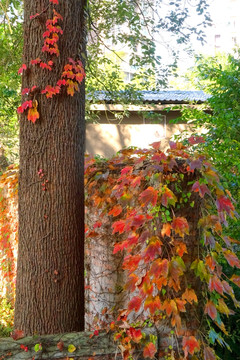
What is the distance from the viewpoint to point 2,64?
7656mm

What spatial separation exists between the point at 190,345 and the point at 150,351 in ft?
0.95

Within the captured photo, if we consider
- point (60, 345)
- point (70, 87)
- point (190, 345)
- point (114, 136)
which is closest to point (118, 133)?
point (114, 136)

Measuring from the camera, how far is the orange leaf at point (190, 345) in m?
3.40

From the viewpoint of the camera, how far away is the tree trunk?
4016 mm

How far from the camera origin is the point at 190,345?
343cm

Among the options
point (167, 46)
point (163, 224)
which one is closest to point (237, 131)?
point (167, 46)

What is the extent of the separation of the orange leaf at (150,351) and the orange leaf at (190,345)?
0.22 m

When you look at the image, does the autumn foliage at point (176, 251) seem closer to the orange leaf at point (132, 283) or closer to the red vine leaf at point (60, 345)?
the orange leaf at point (132, 283)

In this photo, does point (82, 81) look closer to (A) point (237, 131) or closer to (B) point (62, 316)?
(B) point (62, 316)

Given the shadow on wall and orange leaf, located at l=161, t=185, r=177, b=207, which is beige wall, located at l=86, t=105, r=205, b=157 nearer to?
the shadow on wall

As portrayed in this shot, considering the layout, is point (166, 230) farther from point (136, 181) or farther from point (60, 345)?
point (60, 345)

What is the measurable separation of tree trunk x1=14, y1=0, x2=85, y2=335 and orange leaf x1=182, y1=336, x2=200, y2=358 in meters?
1.05

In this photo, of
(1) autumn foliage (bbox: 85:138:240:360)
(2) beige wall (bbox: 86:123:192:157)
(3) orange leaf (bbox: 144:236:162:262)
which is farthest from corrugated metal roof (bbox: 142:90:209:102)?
(3) orange leaf (bbox: 144:236:162:262)

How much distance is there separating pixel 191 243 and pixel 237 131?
4253 millimetres
